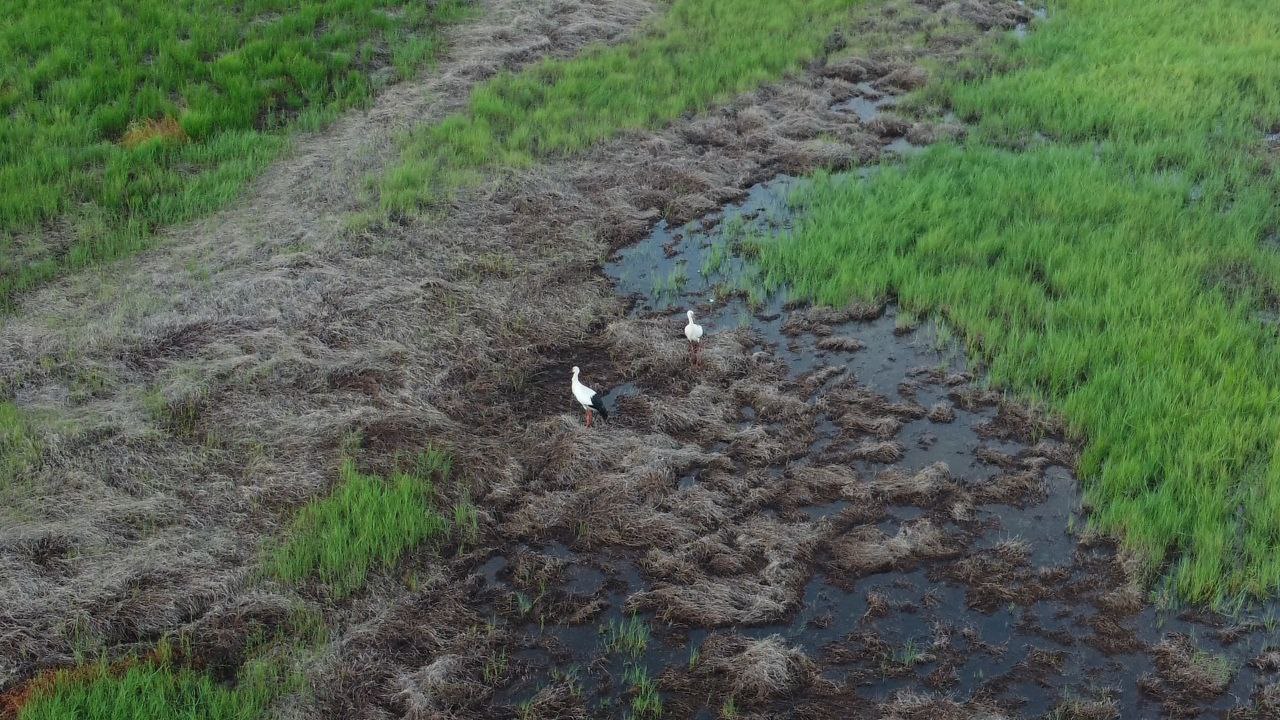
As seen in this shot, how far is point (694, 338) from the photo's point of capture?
26.5 feet

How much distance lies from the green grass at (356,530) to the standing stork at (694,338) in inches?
102

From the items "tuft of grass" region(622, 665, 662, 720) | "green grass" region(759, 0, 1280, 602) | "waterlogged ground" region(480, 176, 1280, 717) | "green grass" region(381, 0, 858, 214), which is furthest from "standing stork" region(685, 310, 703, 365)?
"green grass" region(381, 0, 858, 214)

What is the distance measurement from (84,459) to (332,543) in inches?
83.2

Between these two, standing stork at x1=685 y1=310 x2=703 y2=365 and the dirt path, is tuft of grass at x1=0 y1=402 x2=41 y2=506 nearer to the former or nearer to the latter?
the dirt path

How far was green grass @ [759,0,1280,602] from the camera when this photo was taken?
632 centimetres

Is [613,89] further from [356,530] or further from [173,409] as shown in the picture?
[356,530]

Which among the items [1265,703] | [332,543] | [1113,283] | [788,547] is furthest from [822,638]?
[1113,283]

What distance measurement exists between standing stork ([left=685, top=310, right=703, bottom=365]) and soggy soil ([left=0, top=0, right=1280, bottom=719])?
0.09 metres

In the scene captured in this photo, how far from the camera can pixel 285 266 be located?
9289 mm

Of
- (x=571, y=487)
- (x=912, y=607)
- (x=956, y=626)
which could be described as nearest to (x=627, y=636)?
(x=571, y=487)

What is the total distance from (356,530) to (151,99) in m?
8.42

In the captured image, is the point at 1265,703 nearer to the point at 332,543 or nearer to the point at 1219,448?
the point at 1219,448

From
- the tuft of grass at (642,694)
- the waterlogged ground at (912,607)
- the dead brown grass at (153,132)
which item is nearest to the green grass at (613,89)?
the dead brown grass at (153,132)

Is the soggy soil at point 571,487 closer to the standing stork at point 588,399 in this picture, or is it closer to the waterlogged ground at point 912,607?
the waterlogged ground at point 912,607
